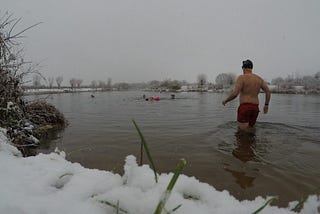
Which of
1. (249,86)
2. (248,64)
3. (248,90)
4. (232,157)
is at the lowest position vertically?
(232,157)

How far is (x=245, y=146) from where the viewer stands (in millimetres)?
4926

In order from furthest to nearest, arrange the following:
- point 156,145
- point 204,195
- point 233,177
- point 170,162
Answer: point 156,145 → point 170,162 → point 233,177 → point 204,195

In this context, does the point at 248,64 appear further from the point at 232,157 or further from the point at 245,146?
the point at 232,157

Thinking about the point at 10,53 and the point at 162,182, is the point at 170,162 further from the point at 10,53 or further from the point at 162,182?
the point at 10,53

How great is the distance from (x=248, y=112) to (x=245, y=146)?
157 centimetres

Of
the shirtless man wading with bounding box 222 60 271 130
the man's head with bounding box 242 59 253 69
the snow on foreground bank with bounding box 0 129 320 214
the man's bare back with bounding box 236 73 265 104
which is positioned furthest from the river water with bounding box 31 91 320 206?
the man's head with bounding box 242 59 253 69

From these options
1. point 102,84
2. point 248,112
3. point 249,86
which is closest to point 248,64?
point 249,86

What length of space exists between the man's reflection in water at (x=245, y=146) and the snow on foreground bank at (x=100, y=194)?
3.13 m

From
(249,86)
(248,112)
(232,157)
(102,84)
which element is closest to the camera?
(232,157)

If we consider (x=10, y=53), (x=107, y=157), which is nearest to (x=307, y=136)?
(x=107, y=157)

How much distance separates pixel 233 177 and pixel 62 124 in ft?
25.5

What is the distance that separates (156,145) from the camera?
17.1 feet

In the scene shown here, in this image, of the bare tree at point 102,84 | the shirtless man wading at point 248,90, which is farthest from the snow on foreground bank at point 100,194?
the bare tree at point 102,84

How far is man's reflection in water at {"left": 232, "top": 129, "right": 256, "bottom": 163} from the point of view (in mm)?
4242
